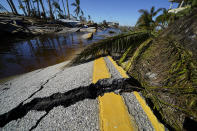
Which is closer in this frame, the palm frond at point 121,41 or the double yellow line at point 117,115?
the double yellow line at point 117,115

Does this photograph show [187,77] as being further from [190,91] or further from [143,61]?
[143,61]

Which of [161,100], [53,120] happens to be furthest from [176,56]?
[53,120]

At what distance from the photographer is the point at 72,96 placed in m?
0.82

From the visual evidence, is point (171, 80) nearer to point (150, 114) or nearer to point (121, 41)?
point (150, 114)

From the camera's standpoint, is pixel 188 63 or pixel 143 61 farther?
pixel 143 61

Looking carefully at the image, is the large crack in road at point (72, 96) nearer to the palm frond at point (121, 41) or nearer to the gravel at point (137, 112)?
the gravel at point (137, 112)

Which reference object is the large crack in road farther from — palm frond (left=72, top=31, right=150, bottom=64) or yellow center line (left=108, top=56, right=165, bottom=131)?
palm frond (left=72, top=31, right=150, bottom=64)

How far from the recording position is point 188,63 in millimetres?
568

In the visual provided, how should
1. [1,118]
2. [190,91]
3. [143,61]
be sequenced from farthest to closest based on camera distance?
[143,61], [1,118], [190,91]

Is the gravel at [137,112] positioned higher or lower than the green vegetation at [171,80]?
lower

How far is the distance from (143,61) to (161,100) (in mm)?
494

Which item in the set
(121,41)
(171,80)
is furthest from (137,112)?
(121,41)

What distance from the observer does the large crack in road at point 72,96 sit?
752mm

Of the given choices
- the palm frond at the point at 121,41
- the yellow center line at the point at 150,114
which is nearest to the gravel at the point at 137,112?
the yellow center line at the point at 150,114
